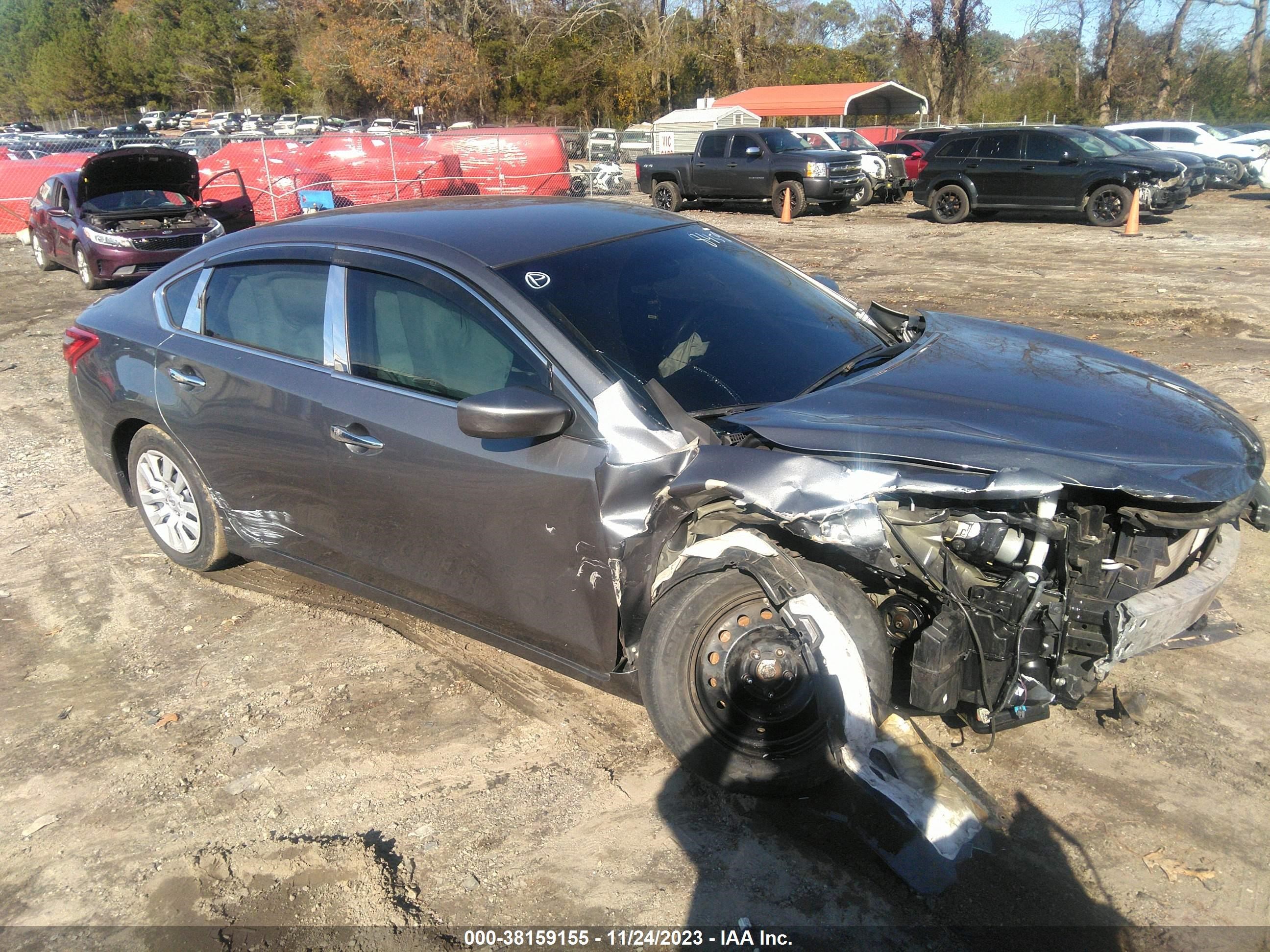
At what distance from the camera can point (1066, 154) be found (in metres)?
17.6

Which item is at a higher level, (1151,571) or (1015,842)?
(1151,571)

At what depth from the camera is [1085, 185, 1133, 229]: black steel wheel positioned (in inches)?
676

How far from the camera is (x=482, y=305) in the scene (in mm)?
3379

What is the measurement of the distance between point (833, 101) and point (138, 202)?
3064 centimetres

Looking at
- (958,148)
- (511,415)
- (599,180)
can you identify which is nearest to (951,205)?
(958,148)

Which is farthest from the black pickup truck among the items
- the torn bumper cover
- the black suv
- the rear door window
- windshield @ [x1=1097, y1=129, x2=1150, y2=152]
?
the torn bumper cover

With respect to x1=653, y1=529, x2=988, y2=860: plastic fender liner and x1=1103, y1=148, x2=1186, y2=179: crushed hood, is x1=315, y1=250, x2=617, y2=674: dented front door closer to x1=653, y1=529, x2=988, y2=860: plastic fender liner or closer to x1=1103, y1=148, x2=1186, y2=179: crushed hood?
x1=653, y1=529, x2=988, y2=860: plastic fender liner

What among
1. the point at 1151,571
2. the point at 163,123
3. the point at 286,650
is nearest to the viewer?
the point at 1151,571

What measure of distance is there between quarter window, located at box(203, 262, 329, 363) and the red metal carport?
122ft

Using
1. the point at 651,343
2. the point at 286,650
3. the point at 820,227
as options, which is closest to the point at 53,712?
the point at 286,650

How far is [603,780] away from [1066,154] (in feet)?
58.3

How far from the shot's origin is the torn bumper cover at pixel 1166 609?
9.30 ft

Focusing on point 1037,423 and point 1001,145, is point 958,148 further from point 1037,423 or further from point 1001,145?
point 1037,423

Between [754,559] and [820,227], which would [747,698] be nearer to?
[754,559]
